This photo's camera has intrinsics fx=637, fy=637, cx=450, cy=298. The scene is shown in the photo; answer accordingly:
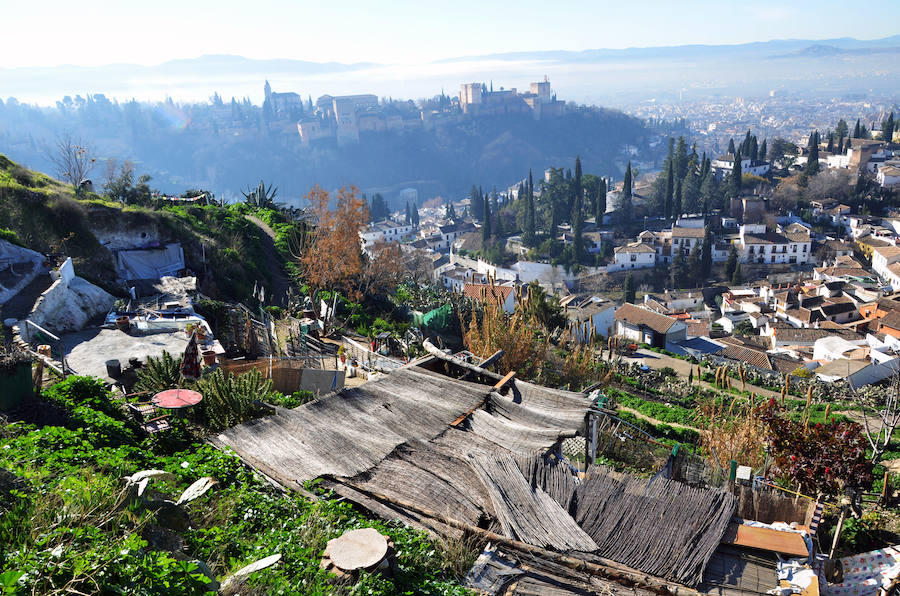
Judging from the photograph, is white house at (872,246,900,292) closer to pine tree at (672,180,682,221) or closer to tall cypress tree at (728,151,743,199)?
tall cypress tree at (728,151,743,199)

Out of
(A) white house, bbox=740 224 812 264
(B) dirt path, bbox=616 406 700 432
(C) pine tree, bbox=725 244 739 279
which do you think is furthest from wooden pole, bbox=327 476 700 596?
(A) white house, bbox=740 224 812 264

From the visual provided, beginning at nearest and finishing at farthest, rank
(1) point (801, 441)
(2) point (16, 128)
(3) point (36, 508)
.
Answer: (3) point (36, 508), (1) point (801, 441), (2) point (16, 128)

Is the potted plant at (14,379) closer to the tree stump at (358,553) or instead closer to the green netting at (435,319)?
the tree stump at (358,553)

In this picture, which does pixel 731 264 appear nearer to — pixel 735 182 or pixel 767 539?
pixel 735 182

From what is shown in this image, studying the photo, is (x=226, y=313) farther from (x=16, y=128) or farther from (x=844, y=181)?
(x=16, y=128)

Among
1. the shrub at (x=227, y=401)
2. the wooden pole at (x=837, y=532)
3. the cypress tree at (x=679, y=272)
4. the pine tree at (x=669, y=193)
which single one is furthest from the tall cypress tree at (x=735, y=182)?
the shrub at (x=227, y=401)

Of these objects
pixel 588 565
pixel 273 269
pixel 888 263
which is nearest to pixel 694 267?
pixel 888 263

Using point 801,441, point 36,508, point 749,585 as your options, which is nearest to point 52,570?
point 36,508
